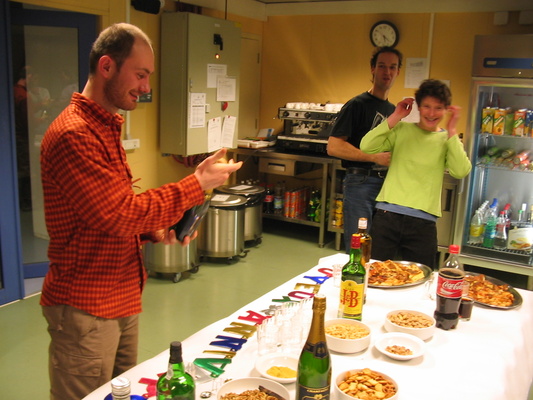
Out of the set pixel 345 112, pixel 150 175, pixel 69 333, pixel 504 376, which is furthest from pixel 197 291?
pixel 504 376

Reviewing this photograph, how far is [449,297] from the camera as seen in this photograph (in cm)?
Answer: 188

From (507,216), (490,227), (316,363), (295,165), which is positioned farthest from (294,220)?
(316,363)

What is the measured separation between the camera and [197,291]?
4.15 m

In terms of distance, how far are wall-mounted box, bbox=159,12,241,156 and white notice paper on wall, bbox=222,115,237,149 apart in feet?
0.52

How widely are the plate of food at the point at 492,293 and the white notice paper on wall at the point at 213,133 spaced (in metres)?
2.99

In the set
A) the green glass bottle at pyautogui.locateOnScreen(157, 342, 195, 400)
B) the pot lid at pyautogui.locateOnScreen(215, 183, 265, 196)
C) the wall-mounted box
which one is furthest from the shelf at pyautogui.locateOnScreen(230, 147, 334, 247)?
the green glass bottle at pyautogui.locateOnScreen(157, 342, 195, 400)

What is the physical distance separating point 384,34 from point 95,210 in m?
4.56

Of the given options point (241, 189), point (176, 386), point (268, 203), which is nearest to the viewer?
point (176, 386)

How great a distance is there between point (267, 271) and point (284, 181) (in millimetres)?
1743

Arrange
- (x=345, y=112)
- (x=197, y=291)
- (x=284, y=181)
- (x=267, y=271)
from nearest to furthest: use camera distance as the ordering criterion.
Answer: (x=345, y=112) → (x=197, y=291) → (x=267, y=271) → (x=284, y=181)

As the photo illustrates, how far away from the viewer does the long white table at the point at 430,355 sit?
1560mm

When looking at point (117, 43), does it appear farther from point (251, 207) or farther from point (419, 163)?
point (251, 207)

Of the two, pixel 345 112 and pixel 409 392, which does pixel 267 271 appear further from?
pixel 409 392

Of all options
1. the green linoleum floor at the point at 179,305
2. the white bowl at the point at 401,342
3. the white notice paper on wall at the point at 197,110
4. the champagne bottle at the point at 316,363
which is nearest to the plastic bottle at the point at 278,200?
the green linoleum floor at the point at 179,305
